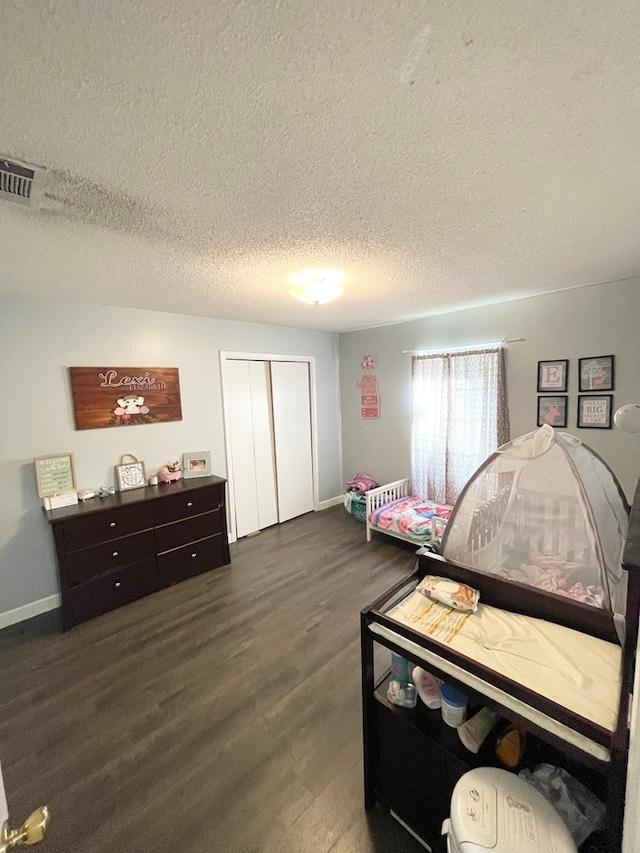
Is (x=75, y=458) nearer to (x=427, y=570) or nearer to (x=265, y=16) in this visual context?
(x=427, y=570)

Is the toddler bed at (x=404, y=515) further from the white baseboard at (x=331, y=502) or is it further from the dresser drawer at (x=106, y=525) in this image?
the dresser drawer at (x=106, y=525)

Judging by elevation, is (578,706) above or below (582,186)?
below

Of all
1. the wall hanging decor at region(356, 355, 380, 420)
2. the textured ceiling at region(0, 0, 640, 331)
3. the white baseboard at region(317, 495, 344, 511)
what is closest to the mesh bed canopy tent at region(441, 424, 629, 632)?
the textured ceiling at region(0, 0, 640, 331)

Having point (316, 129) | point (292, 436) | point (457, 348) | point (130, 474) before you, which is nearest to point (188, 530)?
point (130, 474)

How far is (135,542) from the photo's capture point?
8.79 feet

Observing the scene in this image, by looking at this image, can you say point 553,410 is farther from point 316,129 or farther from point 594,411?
point 316,129

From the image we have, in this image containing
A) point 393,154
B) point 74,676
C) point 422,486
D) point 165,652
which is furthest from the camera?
point 422,486

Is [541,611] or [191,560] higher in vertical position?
[541,611]

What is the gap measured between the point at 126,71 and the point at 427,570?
2.01 meters

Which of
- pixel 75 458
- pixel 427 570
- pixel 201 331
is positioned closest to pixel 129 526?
pixel 75 458

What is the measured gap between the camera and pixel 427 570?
65.3 inches

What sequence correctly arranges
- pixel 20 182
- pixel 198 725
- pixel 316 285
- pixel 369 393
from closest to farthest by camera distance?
pixel 20 182 < pixel 198 725 < pixel 316 285 < pixel 369 393

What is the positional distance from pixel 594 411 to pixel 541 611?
7.01 feet

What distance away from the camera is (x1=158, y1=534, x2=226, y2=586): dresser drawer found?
2.85 m
